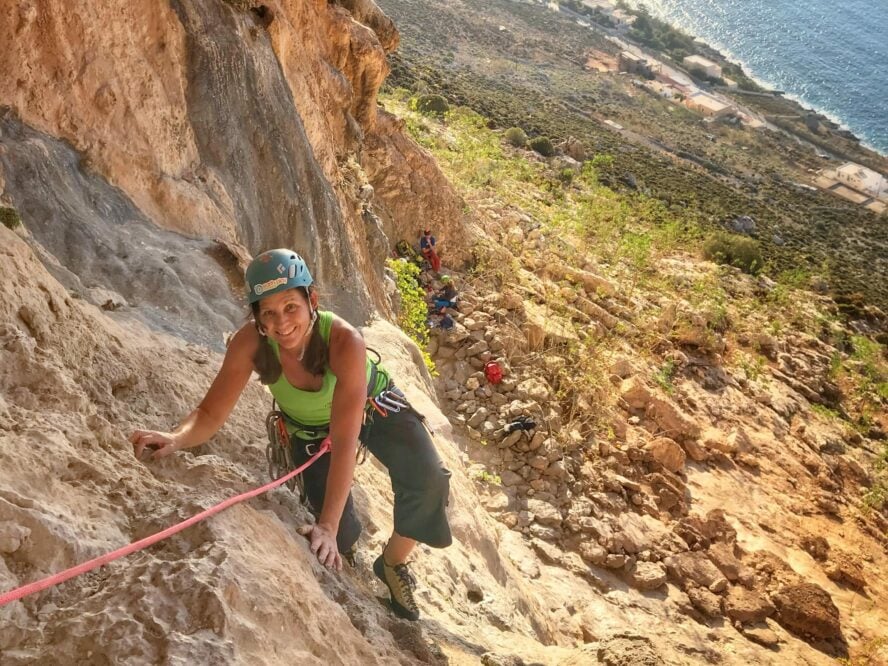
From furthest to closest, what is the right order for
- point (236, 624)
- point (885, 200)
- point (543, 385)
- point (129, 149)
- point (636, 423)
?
point (885, 200)
point (636, 423)
point (543, 385)
point (129, 149)
point (236, 624)

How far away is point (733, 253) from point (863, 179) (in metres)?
35.3

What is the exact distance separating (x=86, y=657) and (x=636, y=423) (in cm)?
941

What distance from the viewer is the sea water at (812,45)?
68.8 m

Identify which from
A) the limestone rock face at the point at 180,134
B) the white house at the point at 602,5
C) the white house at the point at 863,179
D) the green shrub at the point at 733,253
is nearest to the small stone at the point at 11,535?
the limestone rock face at the point at 180,134

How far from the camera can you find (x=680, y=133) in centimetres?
5372

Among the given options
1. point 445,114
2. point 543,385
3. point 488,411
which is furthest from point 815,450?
point 445,114

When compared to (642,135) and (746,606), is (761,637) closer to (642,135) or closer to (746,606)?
(746,606)

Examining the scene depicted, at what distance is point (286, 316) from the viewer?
240 centimetres

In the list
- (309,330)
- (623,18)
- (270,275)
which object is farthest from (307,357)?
(623,18)

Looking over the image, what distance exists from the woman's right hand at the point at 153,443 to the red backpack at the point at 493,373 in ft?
22.0

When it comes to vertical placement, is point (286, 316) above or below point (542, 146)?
above

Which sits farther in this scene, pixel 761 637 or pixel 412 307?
pixel 412 307

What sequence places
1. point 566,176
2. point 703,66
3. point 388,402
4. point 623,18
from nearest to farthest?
point 388,402
point 566,176
point 703,66
point 623,18

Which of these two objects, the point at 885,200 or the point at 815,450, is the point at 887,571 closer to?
the point at 815,450
